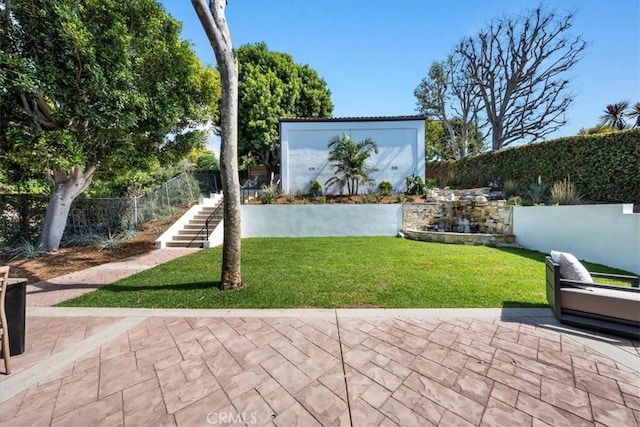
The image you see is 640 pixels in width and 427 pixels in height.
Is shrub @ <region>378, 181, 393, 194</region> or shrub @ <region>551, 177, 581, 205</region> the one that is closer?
shrub @ <region>551, 177, 581, 205</region>

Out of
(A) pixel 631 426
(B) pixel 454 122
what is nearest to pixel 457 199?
(A) pixel 631 426

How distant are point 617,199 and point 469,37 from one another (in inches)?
659

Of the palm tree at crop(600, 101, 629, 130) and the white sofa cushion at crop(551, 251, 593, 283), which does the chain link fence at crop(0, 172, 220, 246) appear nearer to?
the white sofa cushion at crop(551, 251, 593, 283)

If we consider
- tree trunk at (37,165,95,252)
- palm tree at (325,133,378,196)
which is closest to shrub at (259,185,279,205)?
palm tree at (325,133,378,196)

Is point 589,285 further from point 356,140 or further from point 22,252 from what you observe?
point 22,252

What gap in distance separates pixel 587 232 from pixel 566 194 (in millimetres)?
2018

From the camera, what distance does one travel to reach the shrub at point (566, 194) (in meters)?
8.30

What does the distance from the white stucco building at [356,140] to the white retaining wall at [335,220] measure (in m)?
2.98


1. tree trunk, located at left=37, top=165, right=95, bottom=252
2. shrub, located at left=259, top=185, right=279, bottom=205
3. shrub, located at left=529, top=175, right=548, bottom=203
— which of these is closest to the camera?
tree trunk, located at left=37, top=165, right=95, bottom=252

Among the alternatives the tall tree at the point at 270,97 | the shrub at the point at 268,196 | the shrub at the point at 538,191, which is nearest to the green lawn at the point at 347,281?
the shrub at the point at 538,191

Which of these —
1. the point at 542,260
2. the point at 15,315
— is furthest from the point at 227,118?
the point at 542,260

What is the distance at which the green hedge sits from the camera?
726cm

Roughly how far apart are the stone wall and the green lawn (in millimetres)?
2560

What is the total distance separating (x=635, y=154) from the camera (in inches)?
280
